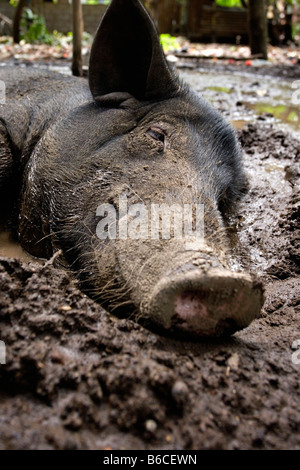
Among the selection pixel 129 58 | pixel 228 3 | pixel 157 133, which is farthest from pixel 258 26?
pixel 228 3

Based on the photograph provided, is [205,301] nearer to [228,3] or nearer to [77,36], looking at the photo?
[77,36]

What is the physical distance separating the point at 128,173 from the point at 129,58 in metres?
1.25

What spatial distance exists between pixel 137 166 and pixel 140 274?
901mm

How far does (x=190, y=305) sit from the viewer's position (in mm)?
1840

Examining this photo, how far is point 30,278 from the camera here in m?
2.09

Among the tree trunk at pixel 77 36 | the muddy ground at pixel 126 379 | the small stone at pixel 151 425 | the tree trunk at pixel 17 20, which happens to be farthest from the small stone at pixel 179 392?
the tree trunk at pixel 17 20

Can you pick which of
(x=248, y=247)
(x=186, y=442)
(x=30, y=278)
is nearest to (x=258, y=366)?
(x=186, y=442)

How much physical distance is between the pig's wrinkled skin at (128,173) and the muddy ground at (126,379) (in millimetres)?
165

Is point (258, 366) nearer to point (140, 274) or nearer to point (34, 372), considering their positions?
point (140, 274)

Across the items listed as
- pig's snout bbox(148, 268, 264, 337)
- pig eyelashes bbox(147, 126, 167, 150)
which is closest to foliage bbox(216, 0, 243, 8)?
pig eyelashes bbox(147, 126, 167, 150)

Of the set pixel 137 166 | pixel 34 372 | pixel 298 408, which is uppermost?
pixel 137 166

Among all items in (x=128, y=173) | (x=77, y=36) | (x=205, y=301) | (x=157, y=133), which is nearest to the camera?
(x=205, y=301)

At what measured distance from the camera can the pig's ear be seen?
10.4 feet

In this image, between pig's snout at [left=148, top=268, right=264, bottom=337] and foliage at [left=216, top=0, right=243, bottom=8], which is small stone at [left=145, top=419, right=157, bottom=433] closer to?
pig's snout at [left=148, top=268, right=264, bottom=337]
